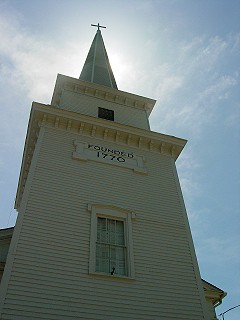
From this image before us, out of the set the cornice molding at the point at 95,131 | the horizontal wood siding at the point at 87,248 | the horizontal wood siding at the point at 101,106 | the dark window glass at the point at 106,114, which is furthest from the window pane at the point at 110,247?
the dark window glass at the point at 106,114

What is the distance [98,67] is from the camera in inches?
851

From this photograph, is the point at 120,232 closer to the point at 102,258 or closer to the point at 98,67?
the point at 102,258

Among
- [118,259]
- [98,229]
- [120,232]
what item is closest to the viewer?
[118,259]

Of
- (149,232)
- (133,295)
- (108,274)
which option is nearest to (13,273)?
(108,274)

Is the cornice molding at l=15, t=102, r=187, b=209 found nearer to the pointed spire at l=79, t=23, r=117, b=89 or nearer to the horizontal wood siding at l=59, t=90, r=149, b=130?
the horizontal wood siding at l=59, t=90, r=149, b=130

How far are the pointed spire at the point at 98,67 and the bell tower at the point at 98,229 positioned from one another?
414cm

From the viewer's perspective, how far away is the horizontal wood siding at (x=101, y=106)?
54.3 ft

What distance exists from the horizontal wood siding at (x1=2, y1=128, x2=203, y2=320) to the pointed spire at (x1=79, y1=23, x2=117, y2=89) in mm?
6926

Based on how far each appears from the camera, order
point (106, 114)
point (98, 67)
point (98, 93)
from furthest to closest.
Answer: point (98, 67) < point (98, 93) < point (106, 114)

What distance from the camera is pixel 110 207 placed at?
12.0 metres

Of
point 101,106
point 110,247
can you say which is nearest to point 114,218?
point 110,247

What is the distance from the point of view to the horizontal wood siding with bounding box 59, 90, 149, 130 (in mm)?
16562

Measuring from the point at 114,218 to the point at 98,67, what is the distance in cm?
1242

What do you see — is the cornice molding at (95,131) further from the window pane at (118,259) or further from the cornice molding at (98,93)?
the window pane at (118,259)
